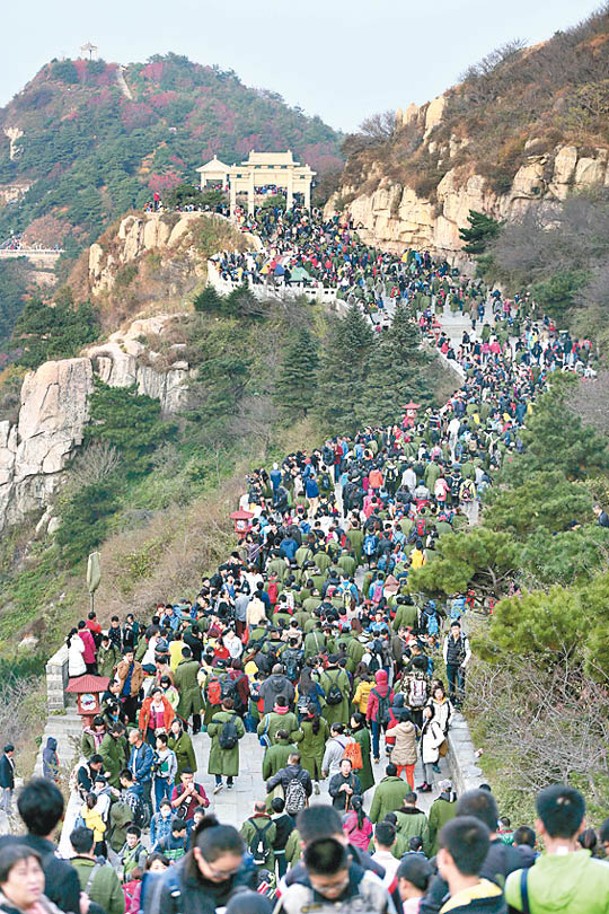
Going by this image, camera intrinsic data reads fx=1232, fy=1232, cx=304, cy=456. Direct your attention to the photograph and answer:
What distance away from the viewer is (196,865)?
17.6 ft

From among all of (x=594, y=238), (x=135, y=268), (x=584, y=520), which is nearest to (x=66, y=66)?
(x=135, y=268)

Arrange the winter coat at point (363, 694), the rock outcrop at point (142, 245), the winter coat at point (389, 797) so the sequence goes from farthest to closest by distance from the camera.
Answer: the rock outcrop at point (142, 245), the winter coat at point (363, 694), the winter coat at point (389, 797)

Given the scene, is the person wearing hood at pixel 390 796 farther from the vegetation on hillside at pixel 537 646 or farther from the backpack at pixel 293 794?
the vegetation on hillside at pixel 537 646

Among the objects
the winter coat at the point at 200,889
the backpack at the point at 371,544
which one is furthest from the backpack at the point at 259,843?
the backpack at the point at 371,544

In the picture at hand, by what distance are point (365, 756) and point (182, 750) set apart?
65.6 inches

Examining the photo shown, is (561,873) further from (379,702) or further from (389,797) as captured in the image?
(379,702)

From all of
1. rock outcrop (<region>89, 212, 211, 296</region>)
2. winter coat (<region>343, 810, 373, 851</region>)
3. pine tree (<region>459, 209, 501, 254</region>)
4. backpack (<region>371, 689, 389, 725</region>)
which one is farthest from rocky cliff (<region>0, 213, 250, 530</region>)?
winter coat (<region>343, 810, 373, 851</region>)

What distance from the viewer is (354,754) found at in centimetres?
1098

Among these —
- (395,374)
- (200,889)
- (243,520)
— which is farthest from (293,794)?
(395,374)

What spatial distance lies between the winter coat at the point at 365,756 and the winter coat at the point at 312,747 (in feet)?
1.30

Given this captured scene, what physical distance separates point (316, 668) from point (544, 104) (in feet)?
139

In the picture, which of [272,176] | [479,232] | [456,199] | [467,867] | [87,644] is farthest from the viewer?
[272,176]

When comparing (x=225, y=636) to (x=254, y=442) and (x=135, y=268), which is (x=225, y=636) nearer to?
(x=254, y=442)

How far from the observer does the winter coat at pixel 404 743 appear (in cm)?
1116
